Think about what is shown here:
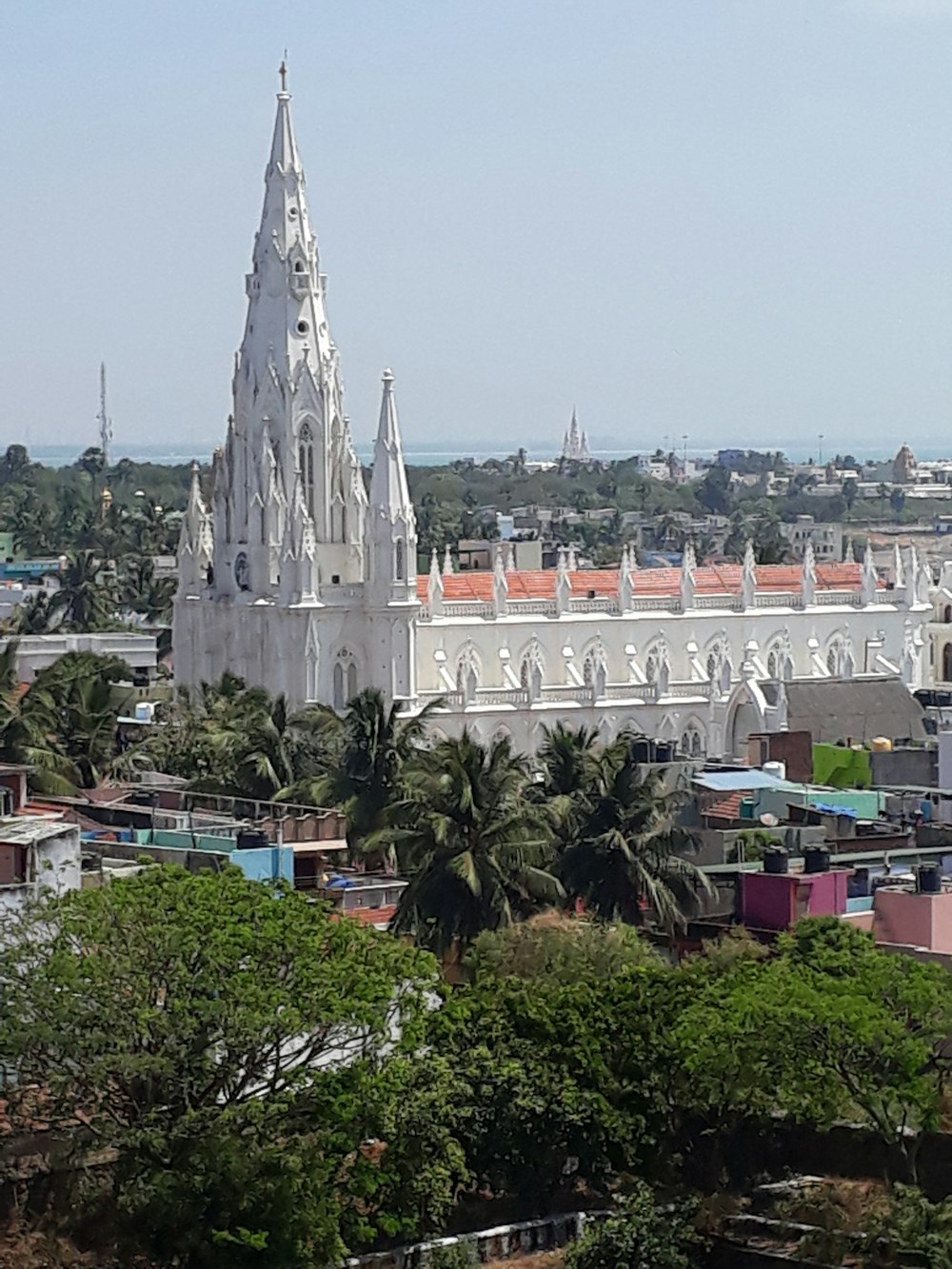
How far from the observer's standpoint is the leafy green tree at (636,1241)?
36781 millimetres

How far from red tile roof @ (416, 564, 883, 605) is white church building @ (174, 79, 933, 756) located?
13 centimetres

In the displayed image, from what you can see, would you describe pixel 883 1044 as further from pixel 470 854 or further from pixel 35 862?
pixel 470 854

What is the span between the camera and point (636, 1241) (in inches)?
1455

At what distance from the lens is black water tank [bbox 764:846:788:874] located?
49.7 m

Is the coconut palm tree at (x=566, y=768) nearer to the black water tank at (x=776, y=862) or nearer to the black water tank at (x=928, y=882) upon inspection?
the black water tank at (x=776, y=862)

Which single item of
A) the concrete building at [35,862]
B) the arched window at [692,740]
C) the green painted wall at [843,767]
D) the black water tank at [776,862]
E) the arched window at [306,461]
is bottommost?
the arched window at [692,740]

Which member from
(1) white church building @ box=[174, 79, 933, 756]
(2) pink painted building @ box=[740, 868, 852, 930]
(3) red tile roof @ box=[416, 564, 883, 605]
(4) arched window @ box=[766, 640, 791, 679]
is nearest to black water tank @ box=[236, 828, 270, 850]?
(2) pink painted building @ box=[740, 868, 852, 930]

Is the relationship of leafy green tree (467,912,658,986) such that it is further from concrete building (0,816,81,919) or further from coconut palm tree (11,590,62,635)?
coconut palm tree (11,590,62,635)

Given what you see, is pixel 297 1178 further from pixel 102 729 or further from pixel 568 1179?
pixel 102 729

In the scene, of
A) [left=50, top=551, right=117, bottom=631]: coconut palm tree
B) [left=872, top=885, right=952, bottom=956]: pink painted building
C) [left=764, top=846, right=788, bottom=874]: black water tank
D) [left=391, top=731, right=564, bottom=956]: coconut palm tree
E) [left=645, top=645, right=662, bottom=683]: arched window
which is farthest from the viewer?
[left=50, top=551, right=117, bottom=631]: coconut palm tree

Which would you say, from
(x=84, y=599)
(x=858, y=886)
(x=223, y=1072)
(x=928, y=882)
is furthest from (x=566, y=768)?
(x=84, y=599)

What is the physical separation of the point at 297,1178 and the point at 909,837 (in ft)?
73.0

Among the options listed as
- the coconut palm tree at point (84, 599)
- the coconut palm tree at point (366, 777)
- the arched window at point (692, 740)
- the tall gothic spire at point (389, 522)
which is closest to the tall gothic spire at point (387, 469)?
the tall gothic spire at point (389, 522)

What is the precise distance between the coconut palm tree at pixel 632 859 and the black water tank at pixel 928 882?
3.90 meters
